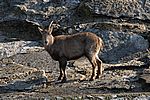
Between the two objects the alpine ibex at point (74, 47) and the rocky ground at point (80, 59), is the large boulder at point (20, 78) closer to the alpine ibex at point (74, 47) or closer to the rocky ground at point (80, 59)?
the rocky ground at point (80, 59)

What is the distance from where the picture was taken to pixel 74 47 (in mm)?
13156

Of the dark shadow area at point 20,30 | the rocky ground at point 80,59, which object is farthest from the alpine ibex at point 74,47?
the dark shadow area at point 20,30

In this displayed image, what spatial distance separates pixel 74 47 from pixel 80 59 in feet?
6.90

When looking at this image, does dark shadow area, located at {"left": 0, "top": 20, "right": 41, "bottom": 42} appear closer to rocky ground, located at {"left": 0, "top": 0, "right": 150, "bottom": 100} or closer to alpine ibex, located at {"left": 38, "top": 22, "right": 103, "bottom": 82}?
rocky ground, located at {"left": 0, "top": 0, "right": 150, "bottom": 100}

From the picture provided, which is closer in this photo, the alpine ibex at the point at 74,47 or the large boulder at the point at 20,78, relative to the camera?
the large boulder at the point at 20,78

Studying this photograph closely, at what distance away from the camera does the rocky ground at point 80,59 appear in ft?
38.6

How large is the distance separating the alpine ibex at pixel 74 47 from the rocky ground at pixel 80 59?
21.7 inches

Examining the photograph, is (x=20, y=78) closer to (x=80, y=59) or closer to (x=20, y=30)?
(x=80, y=59)

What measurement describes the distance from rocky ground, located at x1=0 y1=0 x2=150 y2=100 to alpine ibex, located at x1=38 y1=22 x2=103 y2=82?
0.55 meters

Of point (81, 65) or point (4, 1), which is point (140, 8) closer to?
point (81, 65)

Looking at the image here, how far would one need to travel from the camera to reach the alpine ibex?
1286cm

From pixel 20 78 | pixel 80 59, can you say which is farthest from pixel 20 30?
pixel 20 78

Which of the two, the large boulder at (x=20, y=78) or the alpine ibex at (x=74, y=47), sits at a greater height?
the alpine ibex at (x=74, y=47)

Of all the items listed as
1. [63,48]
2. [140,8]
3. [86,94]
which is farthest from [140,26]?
[86,94]
